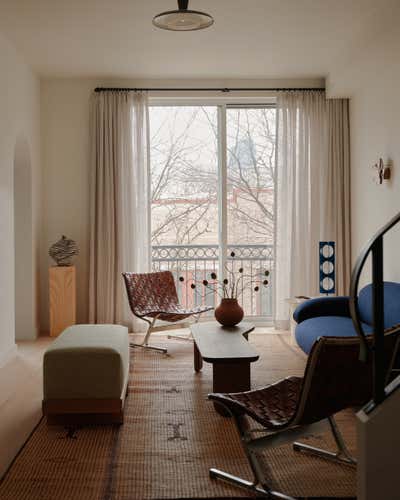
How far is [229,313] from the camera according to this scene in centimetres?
505

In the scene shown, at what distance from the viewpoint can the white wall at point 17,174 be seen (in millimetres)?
5375

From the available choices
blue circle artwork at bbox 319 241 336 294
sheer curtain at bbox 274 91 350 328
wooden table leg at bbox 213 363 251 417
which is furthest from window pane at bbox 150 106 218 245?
wooden table leg at bbox 213 363 251 417

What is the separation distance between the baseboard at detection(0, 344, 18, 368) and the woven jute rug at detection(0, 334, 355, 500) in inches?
56.3

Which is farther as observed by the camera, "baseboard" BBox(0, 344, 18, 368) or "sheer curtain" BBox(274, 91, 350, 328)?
"sheer curtain" BBox(274, 91, 350, 328)


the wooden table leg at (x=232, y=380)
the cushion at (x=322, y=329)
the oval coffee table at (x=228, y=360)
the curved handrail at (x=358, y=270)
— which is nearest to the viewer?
the curved handrail at (x=358, y=270)

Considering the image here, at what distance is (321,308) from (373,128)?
1958 millimetres

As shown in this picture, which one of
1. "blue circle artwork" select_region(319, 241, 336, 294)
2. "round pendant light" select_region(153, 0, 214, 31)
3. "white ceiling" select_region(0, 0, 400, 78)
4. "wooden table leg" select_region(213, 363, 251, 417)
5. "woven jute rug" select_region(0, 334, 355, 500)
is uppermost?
"white ceiling" select_region(0, 0, 400, 78)

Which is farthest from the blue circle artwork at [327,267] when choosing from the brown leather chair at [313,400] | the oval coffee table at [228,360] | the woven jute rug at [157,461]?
the brown leather chair at [313,400]

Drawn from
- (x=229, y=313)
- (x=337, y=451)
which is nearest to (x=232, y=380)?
(x=337, y=451)

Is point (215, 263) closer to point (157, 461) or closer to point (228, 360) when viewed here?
point (228, 360)

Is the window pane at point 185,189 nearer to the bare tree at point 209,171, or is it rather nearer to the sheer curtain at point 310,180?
the bare tree at point 209,171

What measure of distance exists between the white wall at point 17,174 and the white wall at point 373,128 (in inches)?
123

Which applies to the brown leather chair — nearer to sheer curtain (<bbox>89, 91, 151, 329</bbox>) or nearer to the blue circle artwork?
the blue circle artwork

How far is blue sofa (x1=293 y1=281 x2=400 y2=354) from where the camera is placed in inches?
182
